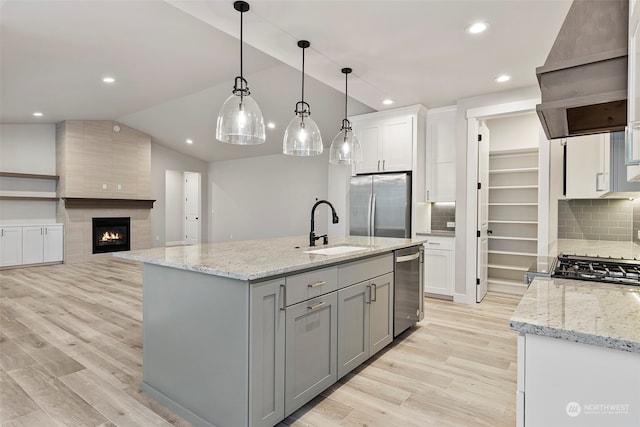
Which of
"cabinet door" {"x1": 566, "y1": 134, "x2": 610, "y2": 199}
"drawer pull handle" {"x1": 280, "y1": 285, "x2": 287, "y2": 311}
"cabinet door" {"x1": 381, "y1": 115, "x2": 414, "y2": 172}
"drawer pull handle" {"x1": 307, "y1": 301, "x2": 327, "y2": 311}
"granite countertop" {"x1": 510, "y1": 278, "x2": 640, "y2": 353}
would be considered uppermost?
"cabinet door" {"x1": 381, "y1": 115, "x2": 414, "y2": 172}

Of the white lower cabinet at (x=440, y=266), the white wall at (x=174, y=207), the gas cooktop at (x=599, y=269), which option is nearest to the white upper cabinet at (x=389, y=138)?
the white lower cabinet at (x=440, y=266)

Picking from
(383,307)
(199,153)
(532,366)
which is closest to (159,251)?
(383,307)

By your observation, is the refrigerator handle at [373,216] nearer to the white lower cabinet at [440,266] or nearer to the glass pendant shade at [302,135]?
the white lower cabinet at [440,266]

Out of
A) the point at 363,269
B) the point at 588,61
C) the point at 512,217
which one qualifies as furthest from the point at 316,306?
the point at 512,217

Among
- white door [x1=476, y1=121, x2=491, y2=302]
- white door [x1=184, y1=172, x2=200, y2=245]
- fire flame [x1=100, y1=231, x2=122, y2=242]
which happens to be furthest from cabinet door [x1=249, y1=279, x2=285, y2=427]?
white door [x1=184, y1=172, x2=200, y2=245]

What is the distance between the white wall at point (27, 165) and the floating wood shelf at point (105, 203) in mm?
665

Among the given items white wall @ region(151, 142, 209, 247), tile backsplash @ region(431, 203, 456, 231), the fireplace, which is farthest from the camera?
white wall @ region(151, 142, 209, 247)

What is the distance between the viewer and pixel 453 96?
4.29 metres

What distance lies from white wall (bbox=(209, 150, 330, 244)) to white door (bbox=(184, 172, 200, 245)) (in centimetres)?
50

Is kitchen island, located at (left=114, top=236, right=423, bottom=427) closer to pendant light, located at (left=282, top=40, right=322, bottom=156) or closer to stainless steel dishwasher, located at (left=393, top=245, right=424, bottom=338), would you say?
stainless steel dishwasher, located at (left=393, top=245, right=424, bottom=338)

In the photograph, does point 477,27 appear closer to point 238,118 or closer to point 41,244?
point 238,118

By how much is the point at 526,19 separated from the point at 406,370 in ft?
9.00

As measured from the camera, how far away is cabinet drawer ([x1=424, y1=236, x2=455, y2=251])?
4.49 m

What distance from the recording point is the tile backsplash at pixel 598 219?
3297 millimetres
